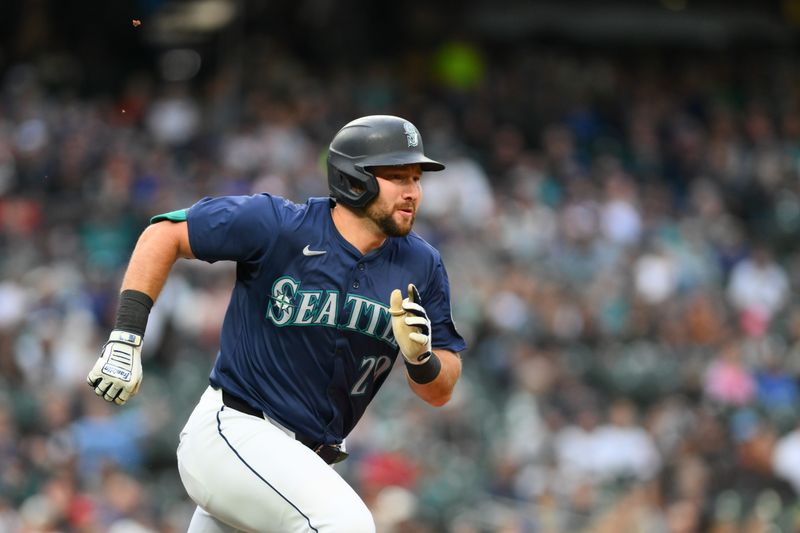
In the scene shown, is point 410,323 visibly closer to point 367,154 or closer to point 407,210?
point 407,210

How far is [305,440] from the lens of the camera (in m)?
4.93

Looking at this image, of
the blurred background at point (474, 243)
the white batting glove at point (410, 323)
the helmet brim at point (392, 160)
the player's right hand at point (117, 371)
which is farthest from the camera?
the blurred background at point (474, 243)

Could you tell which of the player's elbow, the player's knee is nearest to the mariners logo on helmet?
the player's elbow

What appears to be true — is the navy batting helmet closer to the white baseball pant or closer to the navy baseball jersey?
the navy baseball jersey

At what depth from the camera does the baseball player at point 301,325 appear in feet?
15.3

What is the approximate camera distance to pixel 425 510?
10.7m

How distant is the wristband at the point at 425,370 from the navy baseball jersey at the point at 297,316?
0.19 m

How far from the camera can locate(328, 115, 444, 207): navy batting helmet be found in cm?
487

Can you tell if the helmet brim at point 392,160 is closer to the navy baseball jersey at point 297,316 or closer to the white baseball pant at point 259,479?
the navy baseball jersey at point 297,316

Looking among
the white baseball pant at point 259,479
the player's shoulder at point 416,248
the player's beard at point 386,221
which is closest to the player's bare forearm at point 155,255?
the white baseball pant at point 259,479

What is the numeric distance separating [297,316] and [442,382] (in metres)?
0.59

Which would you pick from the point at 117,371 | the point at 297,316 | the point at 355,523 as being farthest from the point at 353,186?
the point at 355,523

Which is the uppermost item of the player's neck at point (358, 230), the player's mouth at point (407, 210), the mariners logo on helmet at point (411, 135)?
the mariners logo on helmet at point (411, 135)

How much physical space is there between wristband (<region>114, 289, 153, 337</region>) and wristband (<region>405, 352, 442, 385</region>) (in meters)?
0.93
